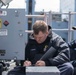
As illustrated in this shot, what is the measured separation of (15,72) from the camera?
2.74 metres

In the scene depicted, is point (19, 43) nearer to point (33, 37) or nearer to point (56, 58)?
point (33, 37)

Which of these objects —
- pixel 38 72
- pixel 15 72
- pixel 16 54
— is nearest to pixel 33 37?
pixel 16 54

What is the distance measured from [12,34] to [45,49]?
1.36 feet

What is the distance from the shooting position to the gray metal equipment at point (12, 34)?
Result: 3.11 meters

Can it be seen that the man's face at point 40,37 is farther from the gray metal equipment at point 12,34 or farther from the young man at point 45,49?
the gray metal equipment at point 12,34

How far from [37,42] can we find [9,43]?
321 millimetres

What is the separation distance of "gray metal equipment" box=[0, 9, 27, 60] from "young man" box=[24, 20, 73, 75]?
0.38 feet

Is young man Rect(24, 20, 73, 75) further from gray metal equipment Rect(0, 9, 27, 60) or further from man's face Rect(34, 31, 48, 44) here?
gray metal equipment Rect(0, 9, 27, 60)

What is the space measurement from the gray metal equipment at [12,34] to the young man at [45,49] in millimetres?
117

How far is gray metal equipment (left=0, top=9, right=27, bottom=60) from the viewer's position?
3.11m

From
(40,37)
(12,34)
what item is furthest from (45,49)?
(12,34)

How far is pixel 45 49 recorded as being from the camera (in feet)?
10.2

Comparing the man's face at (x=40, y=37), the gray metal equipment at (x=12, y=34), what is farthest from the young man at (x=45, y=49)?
the gray metal equipment at (x=12, y=34)

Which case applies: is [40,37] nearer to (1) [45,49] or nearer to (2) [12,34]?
(1) [45,49]
